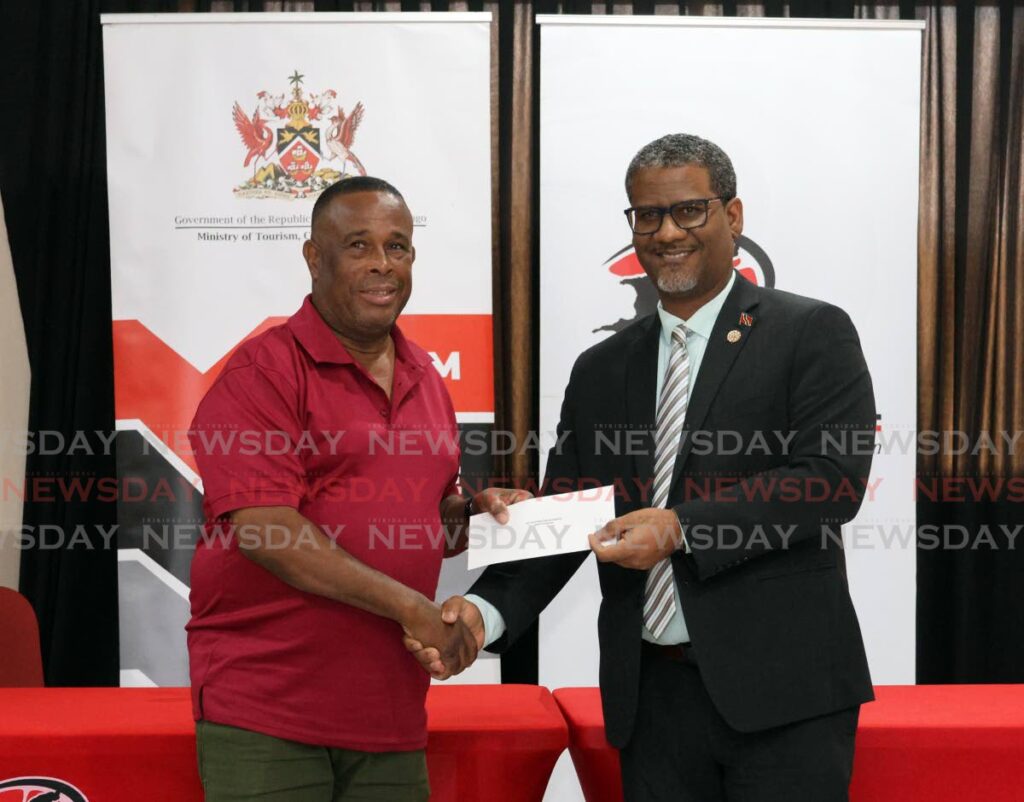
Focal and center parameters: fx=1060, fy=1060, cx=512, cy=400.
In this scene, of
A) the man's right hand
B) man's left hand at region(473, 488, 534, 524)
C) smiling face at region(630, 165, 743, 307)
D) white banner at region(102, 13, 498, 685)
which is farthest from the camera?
white banner at region(102, 13, 498, 685)

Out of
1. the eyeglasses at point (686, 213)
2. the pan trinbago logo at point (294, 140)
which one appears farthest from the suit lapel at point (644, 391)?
the pan trinbago logo at point (294, 140)

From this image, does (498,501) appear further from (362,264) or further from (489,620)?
(362,264)

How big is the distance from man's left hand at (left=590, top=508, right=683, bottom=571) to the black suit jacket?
0.11 ft

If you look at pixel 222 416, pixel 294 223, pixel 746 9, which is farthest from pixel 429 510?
pixel 746 9

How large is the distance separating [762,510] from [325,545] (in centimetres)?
87

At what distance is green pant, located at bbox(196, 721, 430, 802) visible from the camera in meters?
2.05

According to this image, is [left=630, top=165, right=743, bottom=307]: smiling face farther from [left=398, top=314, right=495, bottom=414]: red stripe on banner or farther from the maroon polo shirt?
[left=398, top=314, right=495, bottom=414]: red stripe on banner

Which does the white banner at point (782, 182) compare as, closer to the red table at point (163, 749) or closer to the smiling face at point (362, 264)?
the red table at point (163, 749)

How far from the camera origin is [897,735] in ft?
8.05

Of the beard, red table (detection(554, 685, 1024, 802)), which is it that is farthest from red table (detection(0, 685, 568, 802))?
the beard

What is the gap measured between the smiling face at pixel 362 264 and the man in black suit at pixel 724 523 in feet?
1.73

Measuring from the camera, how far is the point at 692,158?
7.47 ft

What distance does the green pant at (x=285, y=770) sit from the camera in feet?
6.72

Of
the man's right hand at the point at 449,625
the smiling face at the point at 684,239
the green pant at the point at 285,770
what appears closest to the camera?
the green pant at the point at 285,770
